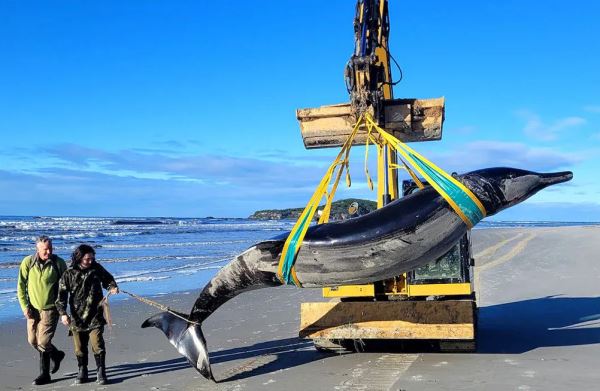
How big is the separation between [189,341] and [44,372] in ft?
6.24

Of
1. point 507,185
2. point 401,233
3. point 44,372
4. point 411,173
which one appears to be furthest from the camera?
point 44,372

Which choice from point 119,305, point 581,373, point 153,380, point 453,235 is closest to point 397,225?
point 453,235

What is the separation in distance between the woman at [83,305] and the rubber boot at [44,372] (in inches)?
16.9

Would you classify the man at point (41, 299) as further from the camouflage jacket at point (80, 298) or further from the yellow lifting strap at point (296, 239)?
the yellow lifting strap at point (296, 239)

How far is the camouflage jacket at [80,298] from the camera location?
7.57 m

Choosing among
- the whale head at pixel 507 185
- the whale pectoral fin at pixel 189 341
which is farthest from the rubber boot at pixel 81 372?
the whale head at pixel 507 185

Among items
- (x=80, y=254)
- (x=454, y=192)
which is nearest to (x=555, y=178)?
(x=454, y=192)

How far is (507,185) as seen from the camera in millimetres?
5848

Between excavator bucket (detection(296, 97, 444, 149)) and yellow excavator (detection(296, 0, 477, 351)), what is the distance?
12 millimetres

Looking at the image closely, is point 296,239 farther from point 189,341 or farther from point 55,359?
point 55,359

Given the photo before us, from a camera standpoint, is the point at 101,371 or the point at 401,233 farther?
the point at 101,371

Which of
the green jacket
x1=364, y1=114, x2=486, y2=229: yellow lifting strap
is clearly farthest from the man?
x1=364, y1=114, x2=486, y2=229: yellow lifting strap

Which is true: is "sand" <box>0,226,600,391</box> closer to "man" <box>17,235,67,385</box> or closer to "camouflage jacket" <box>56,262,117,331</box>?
"man" <box>17,235,67,385</box>

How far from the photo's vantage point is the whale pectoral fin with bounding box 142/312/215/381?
24.2 ft
